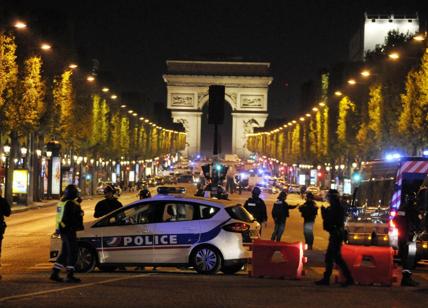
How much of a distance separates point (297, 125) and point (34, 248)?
107 meters

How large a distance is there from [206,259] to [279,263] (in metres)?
1.39

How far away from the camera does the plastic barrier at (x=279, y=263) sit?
21.1 meters

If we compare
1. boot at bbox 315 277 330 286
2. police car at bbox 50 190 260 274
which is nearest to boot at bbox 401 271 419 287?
boot at bbox 315 277 330 286

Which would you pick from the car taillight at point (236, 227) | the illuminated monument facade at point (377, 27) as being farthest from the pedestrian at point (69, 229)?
the illuminated monument facade at point (377, 27)

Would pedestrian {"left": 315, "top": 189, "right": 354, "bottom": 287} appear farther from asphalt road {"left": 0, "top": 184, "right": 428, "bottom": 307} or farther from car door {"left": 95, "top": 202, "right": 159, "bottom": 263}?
car door {"left": 95, "top": 202, "right": 159, "bottom": 263}

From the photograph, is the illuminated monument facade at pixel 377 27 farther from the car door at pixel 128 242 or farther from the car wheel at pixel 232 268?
the car door at pixel 128 242

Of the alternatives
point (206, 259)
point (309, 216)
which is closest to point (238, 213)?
point (206, 259)

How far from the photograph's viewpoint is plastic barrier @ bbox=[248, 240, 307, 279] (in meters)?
21.1

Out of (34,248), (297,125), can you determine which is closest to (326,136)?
(297,125)

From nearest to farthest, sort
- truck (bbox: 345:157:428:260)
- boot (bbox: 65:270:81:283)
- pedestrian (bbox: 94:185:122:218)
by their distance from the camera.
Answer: boot (bbox: 65:270:81:283), pedestrian (bbox: 94:185:122:218), truck (bbox: 345:157:428:260)


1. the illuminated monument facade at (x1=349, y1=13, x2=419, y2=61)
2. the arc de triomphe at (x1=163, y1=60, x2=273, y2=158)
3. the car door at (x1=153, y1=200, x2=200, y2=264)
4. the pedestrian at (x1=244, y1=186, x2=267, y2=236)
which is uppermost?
the illuminated monument facade at (x1=349, y1=13, x2=419, y2=61)

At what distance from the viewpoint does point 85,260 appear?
2114 centimetres

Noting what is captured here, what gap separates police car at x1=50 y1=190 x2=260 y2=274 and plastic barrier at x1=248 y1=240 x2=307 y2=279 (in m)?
0.29

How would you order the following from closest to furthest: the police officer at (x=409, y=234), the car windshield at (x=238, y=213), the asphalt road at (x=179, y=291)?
the asphalt road at (x=179, y=291)
the police officer at (x=409, y=234)
the car windshield at (x=238, y=213)
